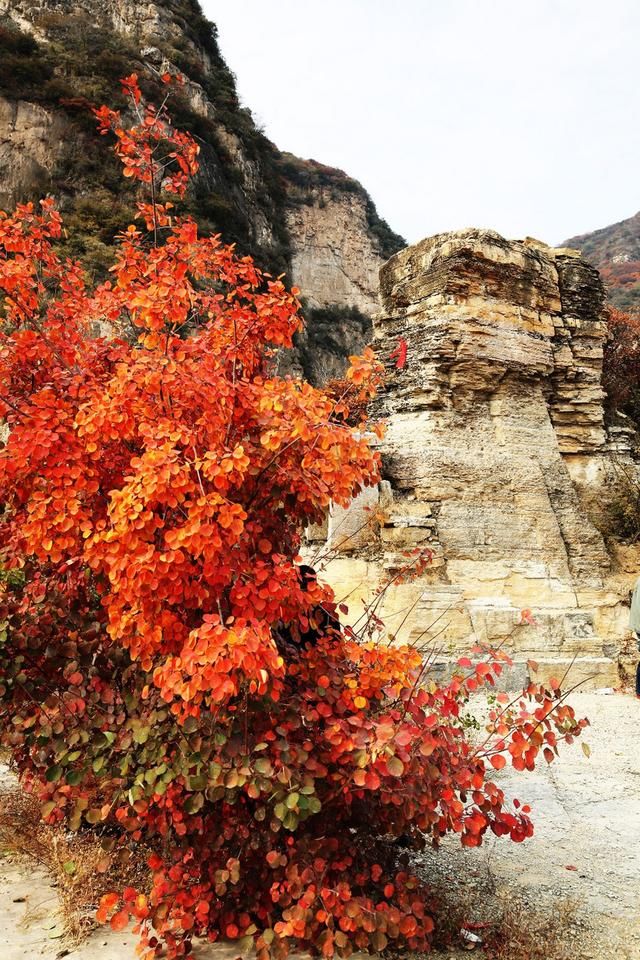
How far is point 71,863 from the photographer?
3.32 m

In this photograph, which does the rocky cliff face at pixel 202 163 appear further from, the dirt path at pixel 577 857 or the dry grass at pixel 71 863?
the dry grass at pixel 71 863

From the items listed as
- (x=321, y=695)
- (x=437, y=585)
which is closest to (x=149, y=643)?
(x=321, y=695)

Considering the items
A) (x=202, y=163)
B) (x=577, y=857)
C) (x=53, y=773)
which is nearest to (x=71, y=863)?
(x=53, y=773)

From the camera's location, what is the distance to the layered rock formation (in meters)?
8.39

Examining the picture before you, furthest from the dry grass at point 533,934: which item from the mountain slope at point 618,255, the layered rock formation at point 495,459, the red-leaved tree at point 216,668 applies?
the mountain slope at point 618,255

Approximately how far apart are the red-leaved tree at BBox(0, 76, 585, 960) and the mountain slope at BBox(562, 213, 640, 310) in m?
39.6

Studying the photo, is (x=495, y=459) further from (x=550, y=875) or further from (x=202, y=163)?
(x=202, y=163)

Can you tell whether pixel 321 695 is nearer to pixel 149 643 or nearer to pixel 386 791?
pixel 386 791

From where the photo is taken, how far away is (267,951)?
255 centimetres

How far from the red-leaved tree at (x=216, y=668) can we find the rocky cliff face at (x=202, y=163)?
22.8 m

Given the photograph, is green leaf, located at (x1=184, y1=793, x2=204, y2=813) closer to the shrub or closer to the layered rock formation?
the layered rock formation

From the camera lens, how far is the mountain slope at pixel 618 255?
40.5 metres

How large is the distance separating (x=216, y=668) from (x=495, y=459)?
26.2 ft

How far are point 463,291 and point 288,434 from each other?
7930 mm
